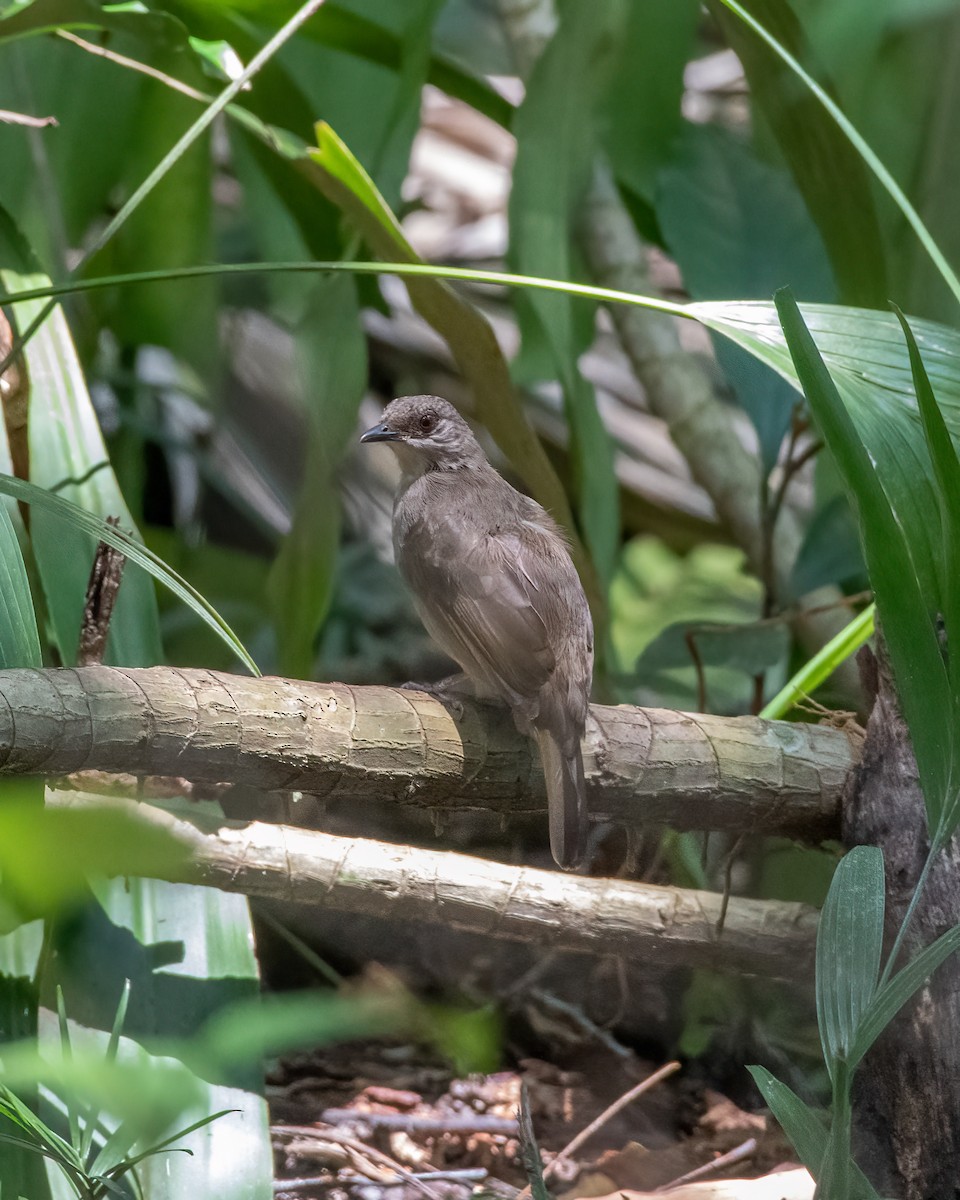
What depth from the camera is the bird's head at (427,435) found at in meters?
3.64

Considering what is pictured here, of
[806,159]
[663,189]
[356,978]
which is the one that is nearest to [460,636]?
[356,978]

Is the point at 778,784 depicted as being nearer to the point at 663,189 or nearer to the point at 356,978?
the point at 356,978

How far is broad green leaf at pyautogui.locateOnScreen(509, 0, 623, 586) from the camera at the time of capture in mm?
3779

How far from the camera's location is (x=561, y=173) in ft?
12.6

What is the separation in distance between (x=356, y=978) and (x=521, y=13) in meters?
3.97

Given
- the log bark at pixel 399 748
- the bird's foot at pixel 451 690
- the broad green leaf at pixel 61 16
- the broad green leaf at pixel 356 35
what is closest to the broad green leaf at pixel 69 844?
the log bark at pixel 399 748

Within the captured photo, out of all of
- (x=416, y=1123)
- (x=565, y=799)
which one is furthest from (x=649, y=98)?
(x=416, y=1123)

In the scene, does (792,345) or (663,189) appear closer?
(792,345)

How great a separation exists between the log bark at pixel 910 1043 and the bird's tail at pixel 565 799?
0.60 metres

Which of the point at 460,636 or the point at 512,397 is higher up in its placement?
the point at 512,397

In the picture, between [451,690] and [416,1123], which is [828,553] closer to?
[451,690]

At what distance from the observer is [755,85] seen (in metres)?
3.54

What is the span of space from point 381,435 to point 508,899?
1589 millimetres

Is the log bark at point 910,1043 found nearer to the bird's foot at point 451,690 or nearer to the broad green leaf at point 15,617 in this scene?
the bird's foot at point 451,690
